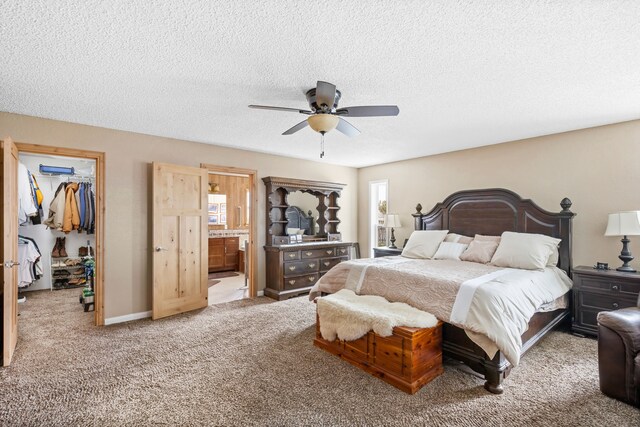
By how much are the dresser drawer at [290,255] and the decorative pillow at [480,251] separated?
2465mm

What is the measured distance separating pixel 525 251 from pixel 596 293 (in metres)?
0.78

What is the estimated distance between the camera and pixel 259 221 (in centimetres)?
502

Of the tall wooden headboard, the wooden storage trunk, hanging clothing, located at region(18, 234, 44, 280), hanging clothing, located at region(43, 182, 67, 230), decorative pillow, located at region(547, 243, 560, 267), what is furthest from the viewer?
hanging clothing, located at region(43, 182, 67, 230)

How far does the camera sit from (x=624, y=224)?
3.11 metres

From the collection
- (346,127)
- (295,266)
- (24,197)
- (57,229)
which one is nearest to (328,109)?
(346,127)

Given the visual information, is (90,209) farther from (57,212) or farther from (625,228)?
(625,228)

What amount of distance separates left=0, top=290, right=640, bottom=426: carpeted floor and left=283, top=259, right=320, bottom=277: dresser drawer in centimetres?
153

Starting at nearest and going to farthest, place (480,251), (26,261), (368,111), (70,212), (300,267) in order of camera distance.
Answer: (368,111), (480,251), (26,261), (300,267), (70,212)

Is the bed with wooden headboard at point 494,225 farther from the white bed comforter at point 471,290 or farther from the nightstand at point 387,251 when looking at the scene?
the nightstand at point 387,251

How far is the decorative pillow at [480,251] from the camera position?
3771mm

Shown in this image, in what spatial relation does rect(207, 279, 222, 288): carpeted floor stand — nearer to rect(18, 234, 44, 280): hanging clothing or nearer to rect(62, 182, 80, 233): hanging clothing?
rect(62, 182, 80, 233): hanging clothing

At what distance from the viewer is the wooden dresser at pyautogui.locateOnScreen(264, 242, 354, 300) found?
15.7 ft

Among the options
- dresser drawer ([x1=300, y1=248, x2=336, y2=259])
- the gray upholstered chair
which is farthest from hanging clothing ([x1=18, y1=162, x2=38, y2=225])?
the gray upholstered chair

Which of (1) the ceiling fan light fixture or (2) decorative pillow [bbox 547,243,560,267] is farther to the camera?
(2) decorative pillow [bbox 547,243,560,267]
